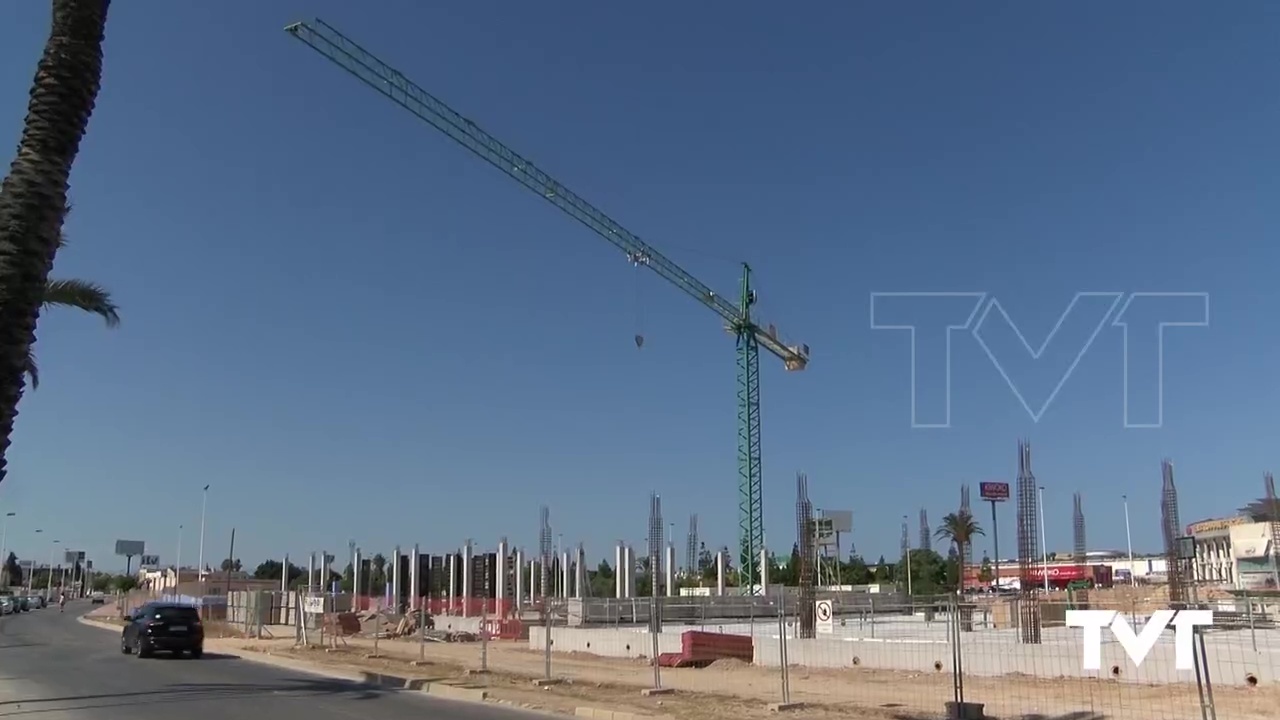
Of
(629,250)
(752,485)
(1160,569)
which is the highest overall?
(629,250)

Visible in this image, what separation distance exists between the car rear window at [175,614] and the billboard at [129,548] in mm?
106394

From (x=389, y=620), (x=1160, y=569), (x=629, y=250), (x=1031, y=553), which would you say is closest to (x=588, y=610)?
(x=389, y=620)

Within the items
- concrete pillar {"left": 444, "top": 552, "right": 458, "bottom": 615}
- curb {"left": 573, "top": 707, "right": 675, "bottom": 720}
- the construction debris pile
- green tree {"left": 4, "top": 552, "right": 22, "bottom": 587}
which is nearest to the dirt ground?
curb {"left": 573, "top": 707, "right": 675, "bottom": 720}

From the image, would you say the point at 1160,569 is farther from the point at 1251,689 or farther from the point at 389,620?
the point at 1251,689

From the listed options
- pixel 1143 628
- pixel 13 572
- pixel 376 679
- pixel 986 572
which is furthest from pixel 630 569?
pixel 13 572

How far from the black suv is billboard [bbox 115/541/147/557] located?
348ft

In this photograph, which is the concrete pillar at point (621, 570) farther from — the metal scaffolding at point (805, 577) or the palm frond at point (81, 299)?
the palm frond at point (81, 299)

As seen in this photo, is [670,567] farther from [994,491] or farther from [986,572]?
[986,572]

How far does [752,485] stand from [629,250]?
58.8 feet

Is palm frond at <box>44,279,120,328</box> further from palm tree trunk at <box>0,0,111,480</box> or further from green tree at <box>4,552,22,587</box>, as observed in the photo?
green tree at <box>4,552,22,587</box>

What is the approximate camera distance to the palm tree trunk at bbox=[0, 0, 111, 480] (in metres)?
11.6

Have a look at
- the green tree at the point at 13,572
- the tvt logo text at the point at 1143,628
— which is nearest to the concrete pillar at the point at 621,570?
the tvt logo text at the point at 1143,628

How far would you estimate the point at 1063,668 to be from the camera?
21234 mm

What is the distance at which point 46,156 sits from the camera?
39.7ft
